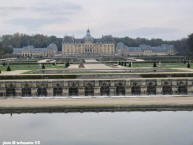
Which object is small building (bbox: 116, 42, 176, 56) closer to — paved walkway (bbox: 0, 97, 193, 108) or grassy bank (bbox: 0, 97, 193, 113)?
paved walkway (bbox: 0, 97, 193, 108)

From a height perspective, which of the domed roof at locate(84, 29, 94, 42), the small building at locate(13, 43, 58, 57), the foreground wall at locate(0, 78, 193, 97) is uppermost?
the domed roof at locate(84, 29, 94, 42)

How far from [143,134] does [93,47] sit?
9143 centimetres

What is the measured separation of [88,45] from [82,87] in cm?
8194

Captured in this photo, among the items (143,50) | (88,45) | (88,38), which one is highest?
(88,38)

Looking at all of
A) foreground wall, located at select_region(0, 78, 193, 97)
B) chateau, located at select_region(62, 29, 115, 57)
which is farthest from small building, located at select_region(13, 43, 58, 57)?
foreground wall, located at select_region(0, 78, 193, 97)

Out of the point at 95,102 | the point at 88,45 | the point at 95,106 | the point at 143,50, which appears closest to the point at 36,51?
the point at 88,45

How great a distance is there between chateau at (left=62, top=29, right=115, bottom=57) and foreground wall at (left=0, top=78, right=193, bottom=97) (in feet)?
267

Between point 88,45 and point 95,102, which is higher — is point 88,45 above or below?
above

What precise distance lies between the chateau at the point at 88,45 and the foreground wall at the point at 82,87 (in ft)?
267

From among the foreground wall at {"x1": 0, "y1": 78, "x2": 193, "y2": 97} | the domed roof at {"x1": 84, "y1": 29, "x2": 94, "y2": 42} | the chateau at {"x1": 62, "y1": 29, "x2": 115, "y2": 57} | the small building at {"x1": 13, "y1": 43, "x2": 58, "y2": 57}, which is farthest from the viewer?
the domed roof at {"x1": 84, "y1": 29, "x2": 94, "y2": 42}

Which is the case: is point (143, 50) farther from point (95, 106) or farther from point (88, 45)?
point (95, 106)

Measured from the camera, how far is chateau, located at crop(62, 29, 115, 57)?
103m

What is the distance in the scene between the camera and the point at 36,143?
1171 cm

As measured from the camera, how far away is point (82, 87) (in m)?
21.7
